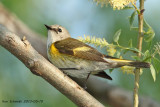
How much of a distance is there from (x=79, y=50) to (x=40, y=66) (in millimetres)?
1077

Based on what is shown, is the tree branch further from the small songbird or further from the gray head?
the gray head

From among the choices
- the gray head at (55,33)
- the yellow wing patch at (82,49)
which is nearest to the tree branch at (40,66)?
the yellow wing patch at (82,49)

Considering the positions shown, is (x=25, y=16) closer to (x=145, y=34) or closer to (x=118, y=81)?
(x=118, y=81)

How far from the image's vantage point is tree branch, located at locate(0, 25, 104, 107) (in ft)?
7.79

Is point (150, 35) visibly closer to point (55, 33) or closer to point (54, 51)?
point (54, 51)

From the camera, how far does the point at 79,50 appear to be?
3.49 metres

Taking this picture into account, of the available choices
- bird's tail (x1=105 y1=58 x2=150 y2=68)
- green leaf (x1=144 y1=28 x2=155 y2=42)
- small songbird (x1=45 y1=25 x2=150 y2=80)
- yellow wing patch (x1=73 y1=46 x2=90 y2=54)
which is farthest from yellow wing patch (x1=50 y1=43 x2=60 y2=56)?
green leaf (x1=144 y1=28 x2=155 y2=42)

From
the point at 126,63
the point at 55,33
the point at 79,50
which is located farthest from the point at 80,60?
the point at 55,33

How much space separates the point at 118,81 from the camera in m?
5.45

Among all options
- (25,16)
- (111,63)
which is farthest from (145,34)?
(25,16)

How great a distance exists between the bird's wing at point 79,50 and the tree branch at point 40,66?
0.76m

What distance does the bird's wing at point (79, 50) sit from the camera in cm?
334

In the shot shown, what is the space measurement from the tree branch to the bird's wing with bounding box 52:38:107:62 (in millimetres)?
759

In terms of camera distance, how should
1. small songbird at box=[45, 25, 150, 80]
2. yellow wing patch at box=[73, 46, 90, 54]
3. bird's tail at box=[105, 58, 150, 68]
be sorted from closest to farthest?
bird's tail at box=[105, 58, 150, 68], small songbird at box=[45, 25, 150, 80], yellow wing patch at box=[73, 46, 90, 54]
